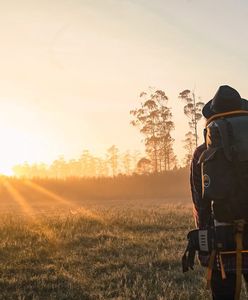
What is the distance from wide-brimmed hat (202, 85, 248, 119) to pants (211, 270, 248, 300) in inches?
48.4

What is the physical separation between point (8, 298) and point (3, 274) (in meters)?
1.33

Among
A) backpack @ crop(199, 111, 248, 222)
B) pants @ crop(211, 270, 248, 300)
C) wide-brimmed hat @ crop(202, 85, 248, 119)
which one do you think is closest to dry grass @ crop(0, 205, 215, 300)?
pants @ crop(211, 270, 248, 300)

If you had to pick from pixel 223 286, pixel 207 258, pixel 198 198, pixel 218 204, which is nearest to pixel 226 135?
pixel 218 204

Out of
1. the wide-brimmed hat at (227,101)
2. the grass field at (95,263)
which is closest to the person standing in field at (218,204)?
the wide-brimmed hat at (227,101)

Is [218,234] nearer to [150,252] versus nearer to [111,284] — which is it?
[111,284]

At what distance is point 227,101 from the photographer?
11.0 ft

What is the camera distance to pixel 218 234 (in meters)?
3.15

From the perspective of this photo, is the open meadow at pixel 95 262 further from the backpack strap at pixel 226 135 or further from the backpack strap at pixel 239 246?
the backpack strap at pixel 226 135

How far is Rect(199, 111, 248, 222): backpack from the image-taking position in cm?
306

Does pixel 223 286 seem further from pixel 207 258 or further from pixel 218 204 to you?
pixel 218 204

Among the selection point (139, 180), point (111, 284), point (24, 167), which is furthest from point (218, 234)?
point (24, 167)

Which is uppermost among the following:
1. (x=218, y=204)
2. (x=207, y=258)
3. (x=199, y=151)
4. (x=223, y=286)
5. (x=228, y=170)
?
(x=199, y=151)

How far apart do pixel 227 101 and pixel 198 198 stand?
788 mm

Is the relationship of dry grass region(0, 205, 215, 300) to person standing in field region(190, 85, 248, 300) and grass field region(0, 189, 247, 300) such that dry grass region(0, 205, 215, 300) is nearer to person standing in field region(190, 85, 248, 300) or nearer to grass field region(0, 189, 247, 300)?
grass field region(0, 189, 247, 300)
